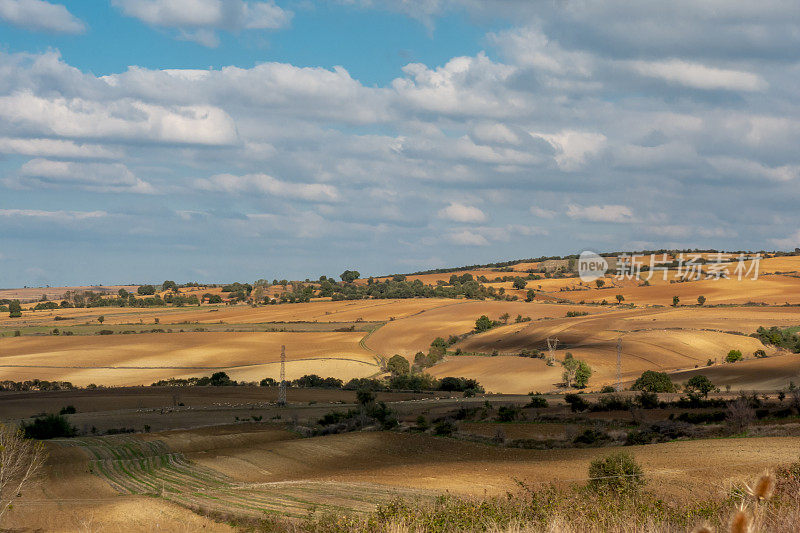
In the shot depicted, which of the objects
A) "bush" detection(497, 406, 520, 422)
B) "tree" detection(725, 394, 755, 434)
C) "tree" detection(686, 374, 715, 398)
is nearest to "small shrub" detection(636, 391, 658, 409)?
"tree" detection(686, 374, 715, 398)

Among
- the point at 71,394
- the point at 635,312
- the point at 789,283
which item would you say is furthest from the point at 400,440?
the point at 789,283

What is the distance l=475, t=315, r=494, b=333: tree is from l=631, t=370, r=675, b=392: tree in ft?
176

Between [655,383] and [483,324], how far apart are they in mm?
56994

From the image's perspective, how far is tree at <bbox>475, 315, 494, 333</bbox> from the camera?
130 m

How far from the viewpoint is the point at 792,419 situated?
44.6m

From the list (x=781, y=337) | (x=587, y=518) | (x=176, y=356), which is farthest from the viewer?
(x=176, y=356)

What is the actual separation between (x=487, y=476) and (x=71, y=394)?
62.0 metres

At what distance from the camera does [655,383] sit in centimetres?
7456

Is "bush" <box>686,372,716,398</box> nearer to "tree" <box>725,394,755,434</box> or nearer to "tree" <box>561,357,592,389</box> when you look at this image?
"tree" <box>561,357,592,389</box>

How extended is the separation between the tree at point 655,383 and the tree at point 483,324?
53.6 metres

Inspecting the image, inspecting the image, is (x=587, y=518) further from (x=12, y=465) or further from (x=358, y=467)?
(x=12, y=465)

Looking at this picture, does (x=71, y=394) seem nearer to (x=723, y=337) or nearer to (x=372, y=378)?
(x=372, y=378)
